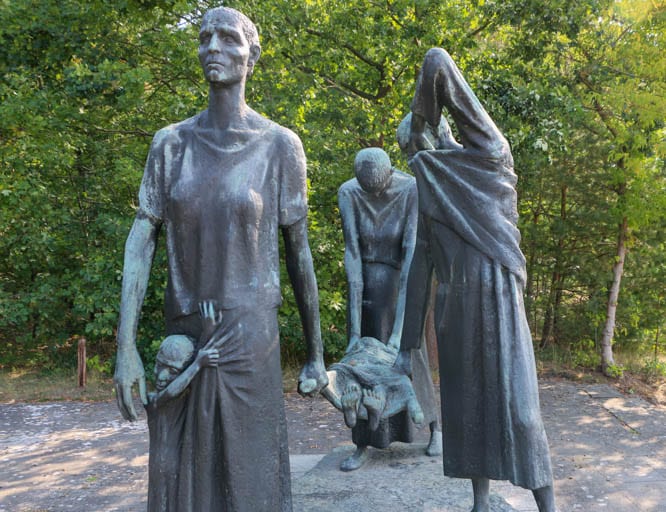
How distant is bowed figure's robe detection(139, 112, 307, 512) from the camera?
2.34 m

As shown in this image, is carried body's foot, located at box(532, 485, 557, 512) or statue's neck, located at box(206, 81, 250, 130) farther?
carried body's foot, located at box(532, 485, 557, 512)

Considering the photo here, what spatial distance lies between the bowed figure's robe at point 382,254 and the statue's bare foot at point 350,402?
67cm

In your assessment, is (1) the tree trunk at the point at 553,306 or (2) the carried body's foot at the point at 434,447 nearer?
(2) the carried body's foot at the point at 434,447

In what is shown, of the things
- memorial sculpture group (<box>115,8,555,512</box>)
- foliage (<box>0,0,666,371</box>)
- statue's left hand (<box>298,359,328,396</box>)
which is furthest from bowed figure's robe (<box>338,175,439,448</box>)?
foliage (<box>0,0,666,371</box>)

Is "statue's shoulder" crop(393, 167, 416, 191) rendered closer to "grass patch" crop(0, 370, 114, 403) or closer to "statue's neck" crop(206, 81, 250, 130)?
"statue's neck" crop(206, 81, 250, 130)

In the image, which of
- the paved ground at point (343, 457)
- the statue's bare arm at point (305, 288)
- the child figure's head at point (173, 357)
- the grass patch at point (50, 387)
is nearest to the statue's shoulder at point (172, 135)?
the statue's bare arm at point (305, 288)

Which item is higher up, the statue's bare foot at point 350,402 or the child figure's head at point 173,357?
the child figure's head at point 173,357

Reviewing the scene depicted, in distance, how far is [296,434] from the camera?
24.4 feet

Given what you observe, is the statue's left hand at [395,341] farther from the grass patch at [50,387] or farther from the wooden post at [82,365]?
the wooden post at [82,365]

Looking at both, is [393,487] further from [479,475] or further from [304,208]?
[304,208]

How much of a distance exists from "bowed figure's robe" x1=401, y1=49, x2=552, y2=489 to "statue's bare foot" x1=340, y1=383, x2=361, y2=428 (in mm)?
649

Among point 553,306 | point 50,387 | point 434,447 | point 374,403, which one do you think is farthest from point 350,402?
point 553,306

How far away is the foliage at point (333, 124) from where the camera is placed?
826 centimetres

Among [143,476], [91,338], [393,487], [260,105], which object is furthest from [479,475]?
[91,338]
